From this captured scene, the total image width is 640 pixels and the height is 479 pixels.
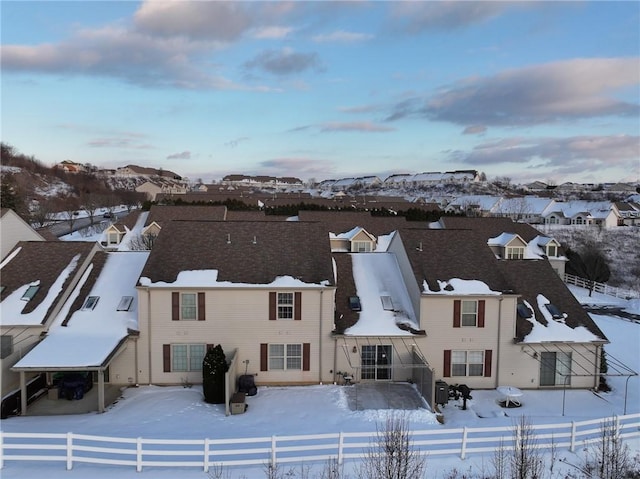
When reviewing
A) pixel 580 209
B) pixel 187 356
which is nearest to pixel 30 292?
pixel 187 356

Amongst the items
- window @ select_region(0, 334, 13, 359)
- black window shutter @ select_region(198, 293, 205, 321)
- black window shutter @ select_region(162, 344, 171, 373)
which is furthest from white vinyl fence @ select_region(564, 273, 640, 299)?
window @ select_region(0, 334, 13, 359)

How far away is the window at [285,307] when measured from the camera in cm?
2120

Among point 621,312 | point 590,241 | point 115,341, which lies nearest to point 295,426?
point 115,341

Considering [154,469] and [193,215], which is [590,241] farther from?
[154,469]

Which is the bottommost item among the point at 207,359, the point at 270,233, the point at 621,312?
the point at 621,312

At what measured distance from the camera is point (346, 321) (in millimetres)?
21609

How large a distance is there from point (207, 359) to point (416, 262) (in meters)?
11.1

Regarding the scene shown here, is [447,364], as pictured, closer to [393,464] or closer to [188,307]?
[393,464]

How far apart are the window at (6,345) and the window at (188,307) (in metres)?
7.25

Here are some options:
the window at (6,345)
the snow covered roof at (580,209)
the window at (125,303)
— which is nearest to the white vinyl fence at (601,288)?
the window at (125,303)

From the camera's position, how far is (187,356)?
2095cm

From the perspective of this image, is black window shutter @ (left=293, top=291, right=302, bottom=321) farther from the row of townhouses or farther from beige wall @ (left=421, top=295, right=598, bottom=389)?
beige wall @ (left=421, top=295, right=598, bottom=389)

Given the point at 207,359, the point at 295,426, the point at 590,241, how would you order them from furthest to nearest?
the point at 590,241
the point at 207,359
the point at 295,426

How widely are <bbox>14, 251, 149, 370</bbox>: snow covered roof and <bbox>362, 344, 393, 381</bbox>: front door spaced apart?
1083cm
